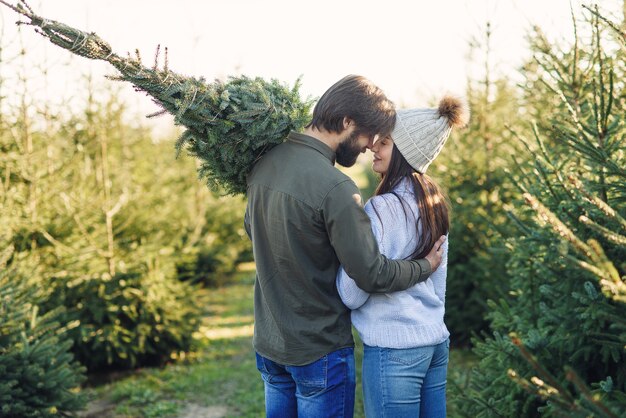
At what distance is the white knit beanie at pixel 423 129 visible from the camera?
2.55 meters

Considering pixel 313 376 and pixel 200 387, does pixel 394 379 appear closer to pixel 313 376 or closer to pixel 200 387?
pixel 313 376

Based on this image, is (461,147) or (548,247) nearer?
(548,247)

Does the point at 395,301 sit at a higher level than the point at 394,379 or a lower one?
higher

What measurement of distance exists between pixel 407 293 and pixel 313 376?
511 millimetres

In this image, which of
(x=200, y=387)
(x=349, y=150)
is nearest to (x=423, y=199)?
(x=349, y=150)

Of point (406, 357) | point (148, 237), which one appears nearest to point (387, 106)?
point (406, 357)

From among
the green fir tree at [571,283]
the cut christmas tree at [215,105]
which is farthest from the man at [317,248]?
the green fir tree at [571,283]

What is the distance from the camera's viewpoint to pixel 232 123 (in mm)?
2541

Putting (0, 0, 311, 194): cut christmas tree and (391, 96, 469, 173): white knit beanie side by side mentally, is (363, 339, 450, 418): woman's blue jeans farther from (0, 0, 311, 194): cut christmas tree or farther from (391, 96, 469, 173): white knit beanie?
(0, 0, 311, 194): cut christmas tree

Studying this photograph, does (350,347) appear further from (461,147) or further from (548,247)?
(461,147)

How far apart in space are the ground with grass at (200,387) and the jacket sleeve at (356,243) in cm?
291

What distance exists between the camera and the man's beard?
2.52 m

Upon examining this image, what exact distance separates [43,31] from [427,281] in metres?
1.81

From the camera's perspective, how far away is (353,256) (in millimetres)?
2264
